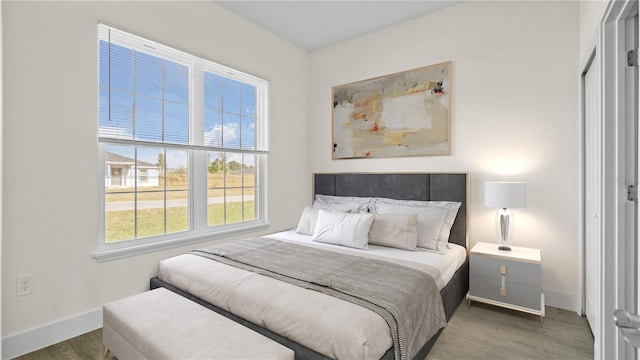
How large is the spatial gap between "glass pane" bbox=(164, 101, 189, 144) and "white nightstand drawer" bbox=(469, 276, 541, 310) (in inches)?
117

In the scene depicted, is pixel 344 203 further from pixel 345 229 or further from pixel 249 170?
pixel 249 170

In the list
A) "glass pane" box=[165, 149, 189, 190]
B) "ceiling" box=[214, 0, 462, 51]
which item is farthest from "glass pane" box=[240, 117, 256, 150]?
"ceiling" box=[214, 0, 462, 51]

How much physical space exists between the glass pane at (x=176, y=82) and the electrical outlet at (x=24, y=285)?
1717 millimetres

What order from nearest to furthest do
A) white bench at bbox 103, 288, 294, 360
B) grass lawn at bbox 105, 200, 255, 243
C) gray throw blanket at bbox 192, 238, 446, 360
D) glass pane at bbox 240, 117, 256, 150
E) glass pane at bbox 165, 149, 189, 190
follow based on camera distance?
white bench at bbox 103, 288, 294, 360 < gray throw blanket at bbox 192, 238, 446, 360 < grass lawn at bbox 105, 200, 255, 243 < glass pane at bbox 165, 149, 189, 190 < glass pane at bbox 240, 117, 256, 150

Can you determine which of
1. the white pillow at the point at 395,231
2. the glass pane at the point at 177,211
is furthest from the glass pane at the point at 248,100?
the white pillow at the point at 395,231

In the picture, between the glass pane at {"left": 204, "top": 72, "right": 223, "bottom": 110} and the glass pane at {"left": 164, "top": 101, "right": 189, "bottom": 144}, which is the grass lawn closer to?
the glass pane at {"left": 164, "top": 101, "right": 189, "bottom": 144}

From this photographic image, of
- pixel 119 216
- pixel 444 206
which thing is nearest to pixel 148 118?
pixel 119 216

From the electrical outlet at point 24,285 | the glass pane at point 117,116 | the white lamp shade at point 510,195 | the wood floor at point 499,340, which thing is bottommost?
the wood floor at point 499,340

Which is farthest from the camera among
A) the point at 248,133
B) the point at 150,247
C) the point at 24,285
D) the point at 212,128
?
the point at 248,133

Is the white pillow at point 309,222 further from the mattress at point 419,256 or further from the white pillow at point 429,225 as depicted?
the white pillow at point 429,225

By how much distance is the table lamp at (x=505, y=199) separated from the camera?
261 cm

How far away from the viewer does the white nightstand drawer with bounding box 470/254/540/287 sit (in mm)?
2455

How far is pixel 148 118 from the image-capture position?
108 inches

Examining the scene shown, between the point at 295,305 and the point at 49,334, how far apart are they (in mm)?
1881
